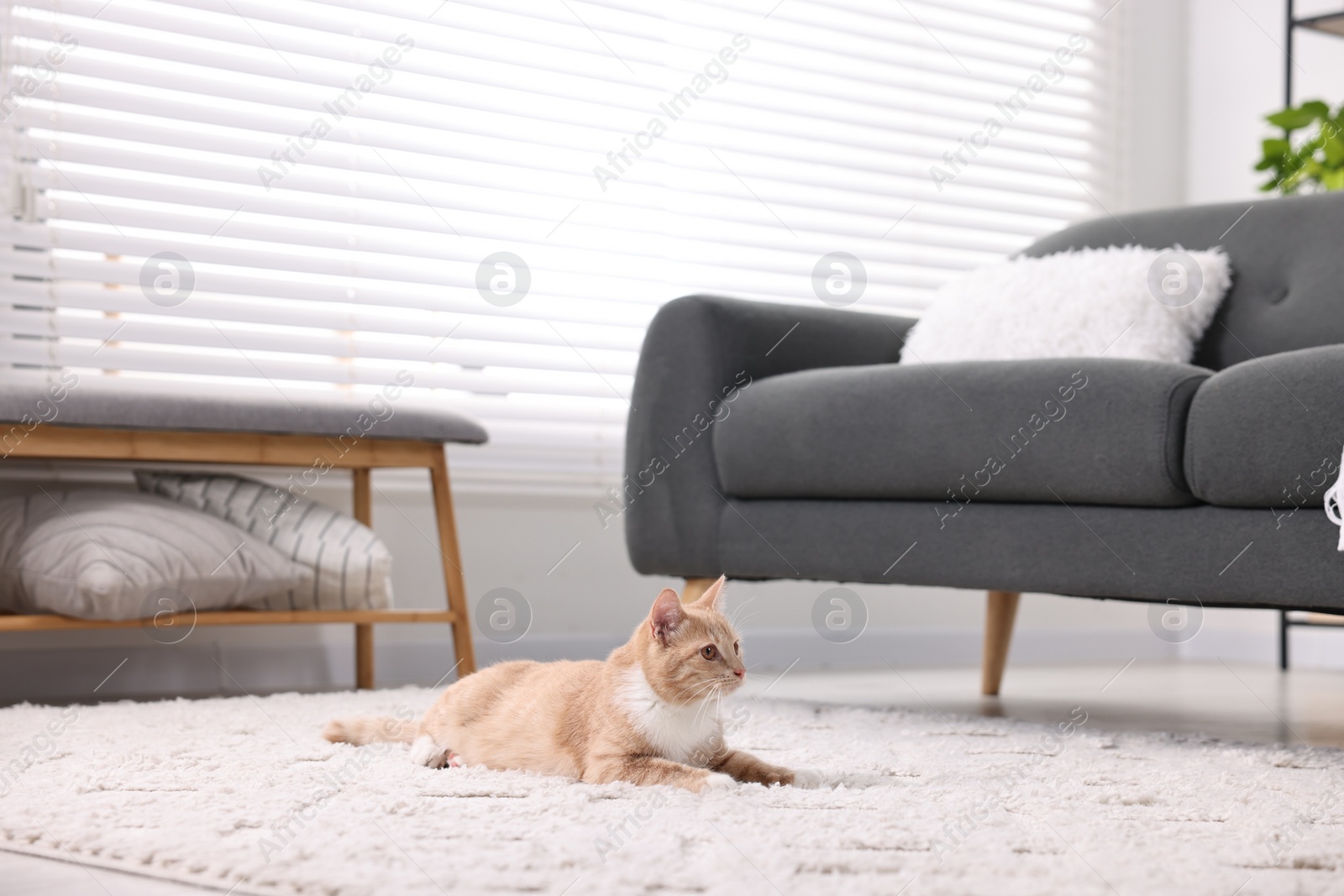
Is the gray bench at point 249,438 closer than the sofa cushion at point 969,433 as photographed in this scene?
No

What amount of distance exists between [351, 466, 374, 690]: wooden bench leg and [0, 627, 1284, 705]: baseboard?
12cm

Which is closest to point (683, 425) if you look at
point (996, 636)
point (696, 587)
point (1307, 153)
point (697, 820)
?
point (696, 587)

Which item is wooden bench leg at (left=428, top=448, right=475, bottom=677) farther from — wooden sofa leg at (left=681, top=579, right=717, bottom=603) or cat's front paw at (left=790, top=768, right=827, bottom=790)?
cat's front paw at (left=790, top=768, right=827, bottom=790)

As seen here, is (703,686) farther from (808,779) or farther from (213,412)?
(213,412)

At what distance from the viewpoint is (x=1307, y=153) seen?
3221 mm

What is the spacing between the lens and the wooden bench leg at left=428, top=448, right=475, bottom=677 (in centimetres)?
246

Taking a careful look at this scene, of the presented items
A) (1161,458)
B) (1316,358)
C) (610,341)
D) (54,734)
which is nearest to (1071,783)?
(1161,458)

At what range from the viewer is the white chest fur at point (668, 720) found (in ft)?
4.32

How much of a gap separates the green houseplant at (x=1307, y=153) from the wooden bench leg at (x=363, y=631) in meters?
2.27

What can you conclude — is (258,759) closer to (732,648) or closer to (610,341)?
(732,648)

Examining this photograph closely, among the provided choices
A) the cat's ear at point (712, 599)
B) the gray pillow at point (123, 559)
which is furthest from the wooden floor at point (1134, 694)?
the gray pillow at point (123, 559)

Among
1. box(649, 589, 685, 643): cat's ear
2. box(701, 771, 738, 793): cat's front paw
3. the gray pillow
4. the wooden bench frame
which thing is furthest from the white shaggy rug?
the wooden bench frame

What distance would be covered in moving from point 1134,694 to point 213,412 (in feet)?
6.11

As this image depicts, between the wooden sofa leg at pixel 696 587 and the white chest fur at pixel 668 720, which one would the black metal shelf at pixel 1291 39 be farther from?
the white chest fur at pixel 668 720
